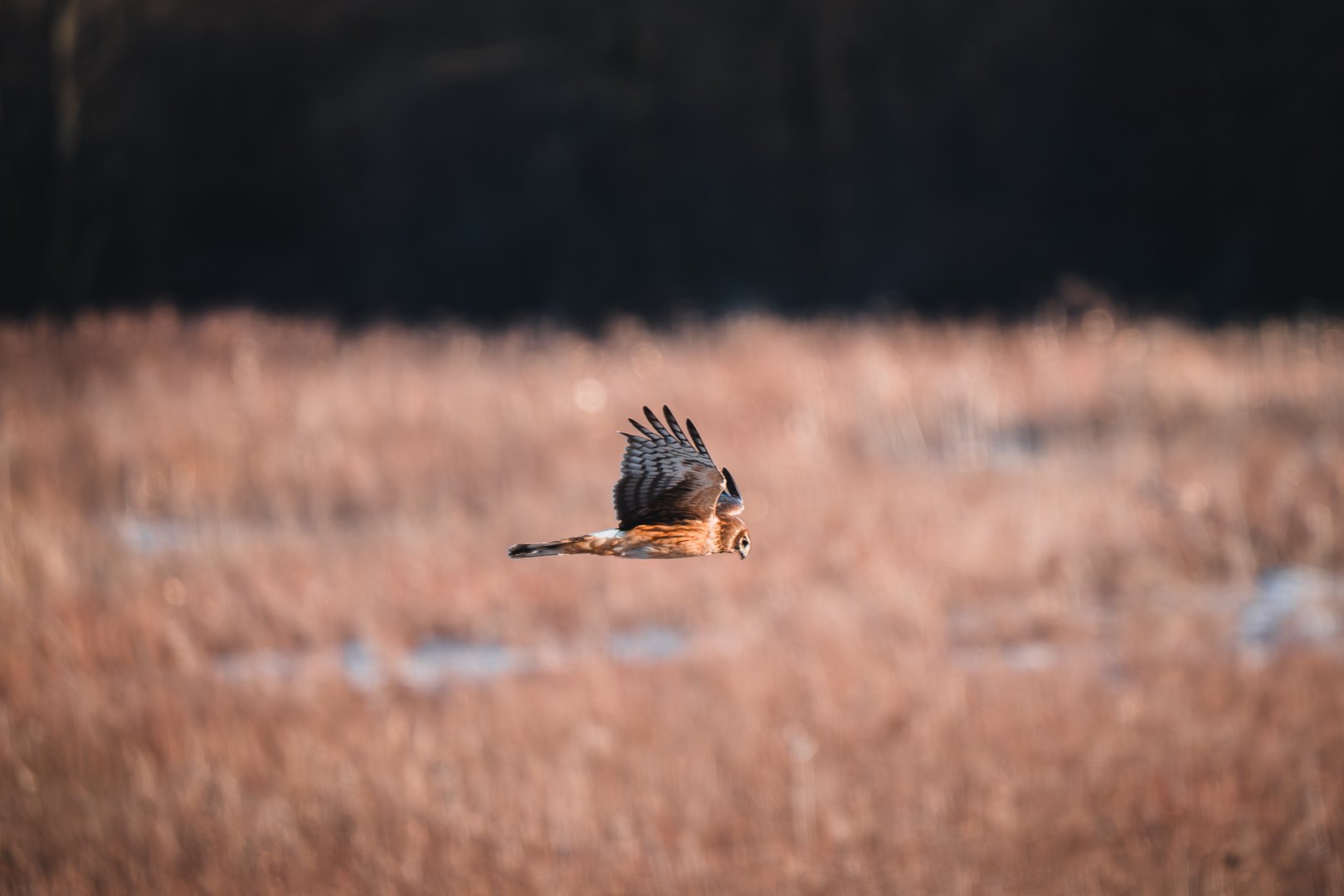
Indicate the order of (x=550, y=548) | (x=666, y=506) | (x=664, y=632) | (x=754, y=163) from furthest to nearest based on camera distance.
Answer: (x=754, y=163) → (x=664, y=632) → (x=666, y=506) → (x=550, y=548)

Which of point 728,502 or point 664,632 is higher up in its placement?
point 728,502

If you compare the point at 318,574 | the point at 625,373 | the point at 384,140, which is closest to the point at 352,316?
the point at 384,140

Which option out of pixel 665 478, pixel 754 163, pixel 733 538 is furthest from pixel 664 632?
pixel 754 163

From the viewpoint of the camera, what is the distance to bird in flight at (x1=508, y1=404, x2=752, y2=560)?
650 mm

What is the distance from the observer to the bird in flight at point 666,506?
650 millimetres

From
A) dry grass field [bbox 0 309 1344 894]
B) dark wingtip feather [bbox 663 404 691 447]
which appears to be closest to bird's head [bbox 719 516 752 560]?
dark wingtip feather [bbox 663 404 691 447]

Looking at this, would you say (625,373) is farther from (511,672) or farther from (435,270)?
(435,270)

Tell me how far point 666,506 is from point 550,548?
16 centimetres

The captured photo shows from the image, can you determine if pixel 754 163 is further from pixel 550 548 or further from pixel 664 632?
pixel 550 548

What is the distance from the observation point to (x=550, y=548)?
607 millimetres

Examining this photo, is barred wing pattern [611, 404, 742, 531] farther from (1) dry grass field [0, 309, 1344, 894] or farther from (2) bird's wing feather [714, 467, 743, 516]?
(1) dry grass field [0, 309, 1344, 894]

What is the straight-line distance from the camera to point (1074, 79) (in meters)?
21.0

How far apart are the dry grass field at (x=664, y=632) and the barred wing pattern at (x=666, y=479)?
5.25 ft

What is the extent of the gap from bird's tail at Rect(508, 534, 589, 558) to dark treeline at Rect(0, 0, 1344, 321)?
57.6ft
